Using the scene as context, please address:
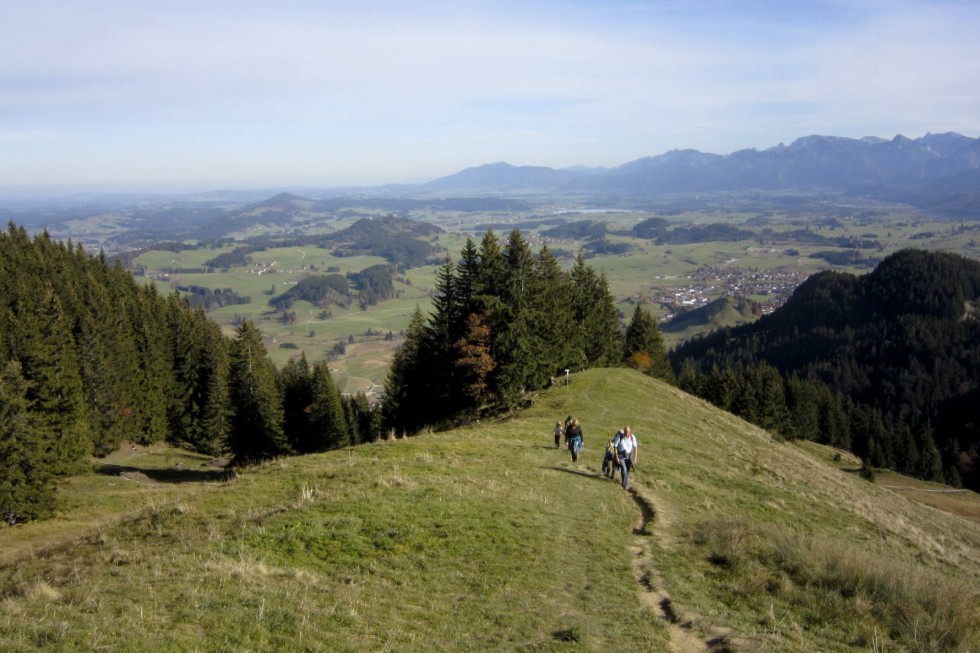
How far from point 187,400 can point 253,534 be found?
191 ft

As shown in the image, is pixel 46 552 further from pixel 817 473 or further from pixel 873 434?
pixel 873 434

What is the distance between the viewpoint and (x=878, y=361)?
6093 inches

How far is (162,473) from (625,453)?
4206cm

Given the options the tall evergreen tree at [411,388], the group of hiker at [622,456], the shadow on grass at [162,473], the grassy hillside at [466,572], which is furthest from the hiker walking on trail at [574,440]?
the shadow on grass at [162,473]

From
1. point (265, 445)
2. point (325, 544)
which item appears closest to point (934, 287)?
point (265, 445)

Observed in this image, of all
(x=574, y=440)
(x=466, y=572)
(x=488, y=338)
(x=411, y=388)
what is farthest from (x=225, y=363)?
(x=466, y=572)

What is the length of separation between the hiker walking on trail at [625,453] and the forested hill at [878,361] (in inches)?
2442

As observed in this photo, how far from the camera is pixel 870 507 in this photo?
88.0ft

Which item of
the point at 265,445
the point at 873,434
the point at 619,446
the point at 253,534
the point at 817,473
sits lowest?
the point at 873,434

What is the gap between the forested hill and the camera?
89.2m

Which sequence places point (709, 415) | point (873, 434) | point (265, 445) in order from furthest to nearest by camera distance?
point (873, 434) < point (265, 445) < point (709, 415)

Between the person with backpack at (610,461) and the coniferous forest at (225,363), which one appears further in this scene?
the coniferous forest at (225,363)

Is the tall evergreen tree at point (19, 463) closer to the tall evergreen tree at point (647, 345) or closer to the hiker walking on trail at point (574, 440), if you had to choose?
the hiker walking on trail at point (574, 440)

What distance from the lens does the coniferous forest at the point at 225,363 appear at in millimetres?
36875
